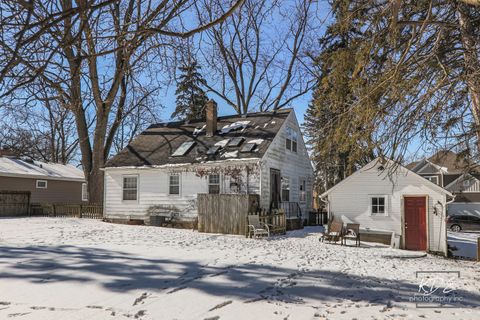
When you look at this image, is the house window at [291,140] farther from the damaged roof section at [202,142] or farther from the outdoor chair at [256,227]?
the outdoor chair at [256,227]

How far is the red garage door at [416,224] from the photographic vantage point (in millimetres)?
16625

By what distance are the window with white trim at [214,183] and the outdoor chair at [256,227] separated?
3356 mm

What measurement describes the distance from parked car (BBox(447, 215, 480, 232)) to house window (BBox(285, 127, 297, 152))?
15298mm

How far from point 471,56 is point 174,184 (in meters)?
15.5

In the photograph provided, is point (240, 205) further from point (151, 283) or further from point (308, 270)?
point (151, 283)

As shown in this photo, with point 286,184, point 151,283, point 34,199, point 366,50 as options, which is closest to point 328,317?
point 151,283

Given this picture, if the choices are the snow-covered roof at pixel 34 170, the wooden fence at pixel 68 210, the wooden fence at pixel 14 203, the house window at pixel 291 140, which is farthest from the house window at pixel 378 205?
the snow-covered roof at pixel 34 170

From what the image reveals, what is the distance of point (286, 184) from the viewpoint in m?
20.8

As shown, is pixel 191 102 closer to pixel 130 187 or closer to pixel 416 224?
pixel 130 187

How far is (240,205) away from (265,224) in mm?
1345

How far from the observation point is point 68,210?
23.6 meters

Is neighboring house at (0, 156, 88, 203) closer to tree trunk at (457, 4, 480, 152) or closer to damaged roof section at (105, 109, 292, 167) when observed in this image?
damaged roof section at (105, 109, 292, 167)

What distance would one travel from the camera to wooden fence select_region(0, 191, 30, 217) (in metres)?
24.5

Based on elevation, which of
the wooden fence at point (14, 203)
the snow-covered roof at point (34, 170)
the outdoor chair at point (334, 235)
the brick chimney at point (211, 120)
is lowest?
the outdoor chair at point (334, 235)
